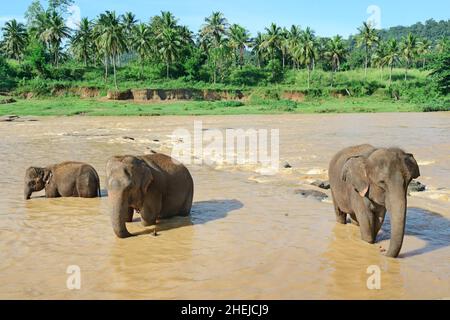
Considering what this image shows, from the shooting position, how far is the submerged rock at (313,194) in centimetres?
1005

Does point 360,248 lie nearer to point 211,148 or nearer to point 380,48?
point 211,148

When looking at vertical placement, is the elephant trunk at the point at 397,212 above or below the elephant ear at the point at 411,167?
below

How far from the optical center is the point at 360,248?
677 cm

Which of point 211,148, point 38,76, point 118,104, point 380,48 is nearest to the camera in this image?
point 211,148

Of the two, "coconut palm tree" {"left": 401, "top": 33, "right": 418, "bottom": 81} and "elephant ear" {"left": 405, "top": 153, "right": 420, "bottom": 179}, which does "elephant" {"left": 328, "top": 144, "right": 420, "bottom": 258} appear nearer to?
"elephant ear" {"left": 405, "top": 153, "right": 420, "bottom": 179}

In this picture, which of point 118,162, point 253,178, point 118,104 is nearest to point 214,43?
point 118,104

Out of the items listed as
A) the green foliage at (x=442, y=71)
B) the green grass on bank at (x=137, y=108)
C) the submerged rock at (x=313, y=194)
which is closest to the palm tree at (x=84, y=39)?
the green grass on bank at (x=137, y=108)

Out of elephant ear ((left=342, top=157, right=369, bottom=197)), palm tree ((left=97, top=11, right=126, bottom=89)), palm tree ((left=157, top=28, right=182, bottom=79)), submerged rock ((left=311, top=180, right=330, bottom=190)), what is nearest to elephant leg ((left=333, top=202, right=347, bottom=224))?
elephant ear ((left=342, top=157, right=369, bottom=197))

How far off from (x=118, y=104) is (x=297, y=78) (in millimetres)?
33654

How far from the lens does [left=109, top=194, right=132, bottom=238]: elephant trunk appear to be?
6.88 meters

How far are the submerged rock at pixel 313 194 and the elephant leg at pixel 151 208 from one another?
3667 millimetres

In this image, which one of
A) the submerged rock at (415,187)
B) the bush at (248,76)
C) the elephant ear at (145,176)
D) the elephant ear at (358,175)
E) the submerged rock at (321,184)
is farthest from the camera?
the bush at (248,76)

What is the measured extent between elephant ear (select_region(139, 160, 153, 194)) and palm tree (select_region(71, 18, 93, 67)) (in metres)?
63.7

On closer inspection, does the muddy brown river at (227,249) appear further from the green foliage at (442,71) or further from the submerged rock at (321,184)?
the green foliage at (442,71)
